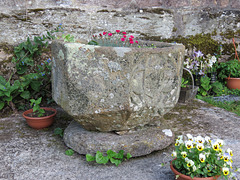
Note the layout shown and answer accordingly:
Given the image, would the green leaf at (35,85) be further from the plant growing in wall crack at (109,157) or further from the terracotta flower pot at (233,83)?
the terracotta flower pot at (233,83)

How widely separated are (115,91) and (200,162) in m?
0.85

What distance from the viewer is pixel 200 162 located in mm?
1631

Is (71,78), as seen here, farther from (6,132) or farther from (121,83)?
(6,132)

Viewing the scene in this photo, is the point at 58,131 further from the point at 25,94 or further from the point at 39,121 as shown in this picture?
the point at 25,94

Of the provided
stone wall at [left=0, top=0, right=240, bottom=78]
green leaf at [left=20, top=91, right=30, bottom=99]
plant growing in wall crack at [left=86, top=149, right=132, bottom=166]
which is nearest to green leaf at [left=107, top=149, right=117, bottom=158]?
plant growing in wall crack at [left=86, top=149, right=132, bottom=166]

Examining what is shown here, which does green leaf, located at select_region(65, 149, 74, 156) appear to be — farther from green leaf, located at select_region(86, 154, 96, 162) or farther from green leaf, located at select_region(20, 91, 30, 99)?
green leaf, located at select_region(20, 91, 30, 99)

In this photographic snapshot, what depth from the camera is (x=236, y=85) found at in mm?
4246

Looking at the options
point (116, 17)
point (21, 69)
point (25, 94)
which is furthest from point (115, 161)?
point (116, 17)

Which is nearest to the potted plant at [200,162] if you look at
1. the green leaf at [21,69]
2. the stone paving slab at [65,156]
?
the stone paving slab at [65,156]

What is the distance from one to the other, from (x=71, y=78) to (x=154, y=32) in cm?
235

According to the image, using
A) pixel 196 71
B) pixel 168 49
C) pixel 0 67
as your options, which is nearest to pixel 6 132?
pixel 0 67

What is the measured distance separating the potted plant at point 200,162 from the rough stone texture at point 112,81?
0.58m

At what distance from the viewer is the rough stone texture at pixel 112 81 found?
6.36 ft

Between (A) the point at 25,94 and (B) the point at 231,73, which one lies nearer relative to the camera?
(A) the point at 25,94
